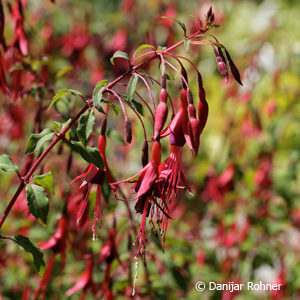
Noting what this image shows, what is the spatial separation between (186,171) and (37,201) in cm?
126

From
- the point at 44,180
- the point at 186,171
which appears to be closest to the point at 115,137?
the point at 44,180

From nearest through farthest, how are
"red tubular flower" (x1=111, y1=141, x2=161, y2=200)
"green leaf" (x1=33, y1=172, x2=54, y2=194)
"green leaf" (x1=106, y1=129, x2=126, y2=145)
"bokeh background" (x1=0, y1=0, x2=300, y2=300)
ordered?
"red tubular flower" (x1=111, y1=141, x2=161, y2=200) → "green leaf" (x1=33, y1=172, x2=54, y2=194) → "green leaf" (x1=106, y1=129, x2=126, y2=145) → "bokeh background" (x1=0, y1=0, x2=300, y2=300)

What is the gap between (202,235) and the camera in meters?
1.56

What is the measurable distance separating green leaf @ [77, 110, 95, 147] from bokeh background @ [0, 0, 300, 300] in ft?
0.91

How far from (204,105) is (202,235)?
1.05 metres

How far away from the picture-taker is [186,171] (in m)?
1.86

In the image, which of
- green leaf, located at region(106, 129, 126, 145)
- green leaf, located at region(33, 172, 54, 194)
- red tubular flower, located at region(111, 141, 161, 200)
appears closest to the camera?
red tubular flower, located at region(111, 141, 161, 200)

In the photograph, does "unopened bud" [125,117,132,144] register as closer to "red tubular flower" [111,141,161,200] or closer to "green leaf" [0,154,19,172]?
"red tubular flower" [111,141,161,200]

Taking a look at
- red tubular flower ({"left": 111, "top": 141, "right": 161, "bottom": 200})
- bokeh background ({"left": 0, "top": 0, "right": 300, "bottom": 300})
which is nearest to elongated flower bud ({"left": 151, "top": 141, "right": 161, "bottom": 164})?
red tubular flower ({"left": 111, "top": 141, "right": 161, "bottom": 200})

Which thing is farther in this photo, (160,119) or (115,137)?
(115,137)

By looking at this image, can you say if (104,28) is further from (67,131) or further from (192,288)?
(67,131)

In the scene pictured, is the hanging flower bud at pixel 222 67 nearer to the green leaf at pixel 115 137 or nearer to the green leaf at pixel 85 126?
the green leaf at pixel 85 126

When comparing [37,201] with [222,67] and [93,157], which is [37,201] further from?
[222,67]

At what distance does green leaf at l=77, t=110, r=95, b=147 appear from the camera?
60cm
